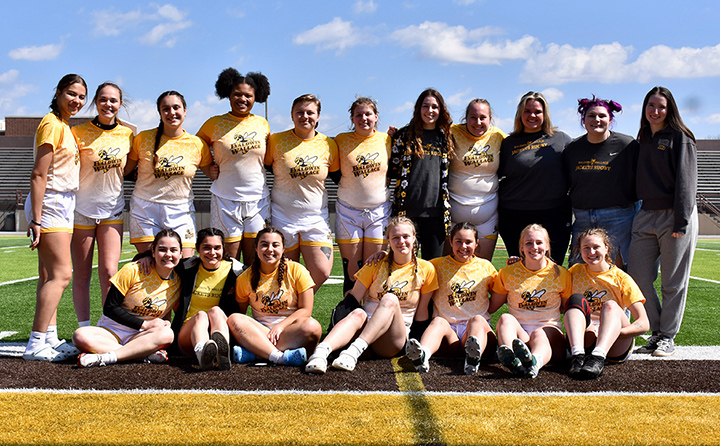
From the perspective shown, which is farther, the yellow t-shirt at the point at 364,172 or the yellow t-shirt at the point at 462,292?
the yellow t-shirt at the point at 364,172

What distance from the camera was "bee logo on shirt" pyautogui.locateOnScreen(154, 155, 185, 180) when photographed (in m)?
4.12

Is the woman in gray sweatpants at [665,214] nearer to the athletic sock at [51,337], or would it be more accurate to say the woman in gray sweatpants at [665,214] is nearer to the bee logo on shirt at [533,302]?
the bee logo on shirt at [533,302]

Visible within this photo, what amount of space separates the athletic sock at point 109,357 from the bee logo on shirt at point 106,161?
1241mm

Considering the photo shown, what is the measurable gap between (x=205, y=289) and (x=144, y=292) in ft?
1.21

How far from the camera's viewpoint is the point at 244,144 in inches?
168

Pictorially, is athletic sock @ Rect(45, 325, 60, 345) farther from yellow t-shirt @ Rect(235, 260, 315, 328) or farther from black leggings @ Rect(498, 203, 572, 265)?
black leggings @ Rect(498, 203, 572, 265)

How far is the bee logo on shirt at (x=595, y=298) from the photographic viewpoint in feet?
12.2

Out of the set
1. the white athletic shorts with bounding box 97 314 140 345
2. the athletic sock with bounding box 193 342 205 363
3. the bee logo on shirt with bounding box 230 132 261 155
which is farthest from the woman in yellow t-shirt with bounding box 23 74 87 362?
the bee logo on shirt with bounding box 230 132 261 155

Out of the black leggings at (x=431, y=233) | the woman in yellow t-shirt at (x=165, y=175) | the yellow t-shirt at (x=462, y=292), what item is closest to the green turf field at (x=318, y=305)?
the woman in yellow t-shirt at (x=165, y=175)

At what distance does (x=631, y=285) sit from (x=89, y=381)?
313 cm

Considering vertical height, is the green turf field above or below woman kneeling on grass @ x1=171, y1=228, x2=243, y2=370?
below

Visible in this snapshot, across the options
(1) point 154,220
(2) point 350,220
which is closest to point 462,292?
(2) point 350,220

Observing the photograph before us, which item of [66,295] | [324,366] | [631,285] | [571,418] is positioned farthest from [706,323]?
[66,295]

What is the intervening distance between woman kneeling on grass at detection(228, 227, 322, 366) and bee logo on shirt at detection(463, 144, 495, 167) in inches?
57.3
